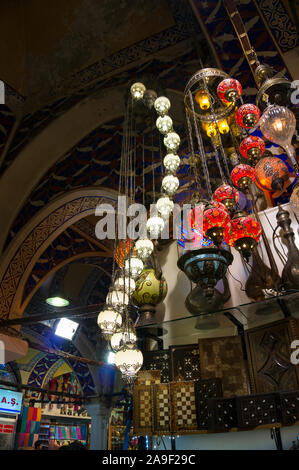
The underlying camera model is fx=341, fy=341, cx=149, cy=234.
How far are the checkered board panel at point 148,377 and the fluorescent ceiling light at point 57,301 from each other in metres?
6.16

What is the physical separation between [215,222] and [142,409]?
4.72ft

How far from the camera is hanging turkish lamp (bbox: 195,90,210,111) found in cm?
322

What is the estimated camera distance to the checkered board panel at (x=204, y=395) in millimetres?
2238

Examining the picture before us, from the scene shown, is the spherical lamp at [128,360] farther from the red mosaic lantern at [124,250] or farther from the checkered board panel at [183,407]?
the red mosaic lantern at [124,250]

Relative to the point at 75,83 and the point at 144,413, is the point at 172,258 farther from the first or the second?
the point at 75,83

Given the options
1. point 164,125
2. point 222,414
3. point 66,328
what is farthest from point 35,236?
point 66,328

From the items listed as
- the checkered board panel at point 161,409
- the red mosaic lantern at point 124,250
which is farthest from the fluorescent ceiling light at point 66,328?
the checkered board panel at point 161,409

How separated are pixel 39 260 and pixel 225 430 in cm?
491

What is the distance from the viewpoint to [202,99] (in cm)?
325

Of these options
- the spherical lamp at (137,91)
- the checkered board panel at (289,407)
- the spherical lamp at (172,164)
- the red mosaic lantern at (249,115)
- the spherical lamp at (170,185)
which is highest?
the spherical lamp at (137,91)

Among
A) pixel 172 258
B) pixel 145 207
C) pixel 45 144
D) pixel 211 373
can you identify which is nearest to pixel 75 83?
pixel 45 144

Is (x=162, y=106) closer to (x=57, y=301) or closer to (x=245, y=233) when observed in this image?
(x=245, y=233)

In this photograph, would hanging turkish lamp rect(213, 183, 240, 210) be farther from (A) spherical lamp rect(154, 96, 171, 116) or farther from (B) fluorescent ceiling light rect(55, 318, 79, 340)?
(B) fluorescent ceiling light rect(55, 318, 79, 340)

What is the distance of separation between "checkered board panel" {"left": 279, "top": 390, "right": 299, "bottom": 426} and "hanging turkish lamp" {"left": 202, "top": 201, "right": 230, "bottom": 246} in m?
0.98
